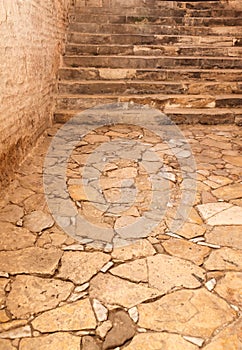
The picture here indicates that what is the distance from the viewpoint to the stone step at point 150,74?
4.93 meters

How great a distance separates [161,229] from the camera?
2.22m

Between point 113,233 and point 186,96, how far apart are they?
3.35 metres

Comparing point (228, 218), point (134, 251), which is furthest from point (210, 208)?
point (134, 251)

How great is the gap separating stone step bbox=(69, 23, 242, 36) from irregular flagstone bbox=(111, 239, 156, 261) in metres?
4.82

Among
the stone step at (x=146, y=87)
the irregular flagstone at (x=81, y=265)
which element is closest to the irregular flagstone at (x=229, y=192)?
the irregular flagstone at (x=81, y=265)

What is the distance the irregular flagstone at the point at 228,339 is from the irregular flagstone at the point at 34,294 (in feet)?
2.53

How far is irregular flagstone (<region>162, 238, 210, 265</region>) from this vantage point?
6.35ft

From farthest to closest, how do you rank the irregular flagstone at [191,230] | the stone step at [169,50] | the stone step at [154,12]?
the stone step at [154,12] < the stone step at [169,50] < the irregular flagstone at [191,230]

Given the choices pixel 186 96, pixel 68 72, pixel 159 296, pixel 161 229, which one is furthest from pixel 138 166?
pixel 68 72

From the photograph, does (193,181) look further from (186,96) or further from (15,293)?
(186,96)

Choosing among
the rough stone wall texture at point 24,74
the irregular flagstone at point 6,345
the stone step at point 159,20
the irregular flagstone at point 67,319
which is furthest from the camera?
the stone step at point 159,20

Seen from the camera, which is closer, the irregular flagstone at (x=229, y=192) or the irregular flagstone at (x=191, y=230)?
the irregular flagstone at (x=191, y=230)

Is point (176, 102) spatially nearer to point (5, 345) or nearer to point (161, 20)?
point (161, 20)

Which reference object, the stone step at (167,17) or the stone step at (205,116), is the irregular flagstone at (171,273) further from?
the stone step at (167,17)
